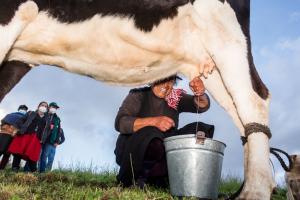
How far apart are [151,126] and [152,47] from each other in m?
0.77

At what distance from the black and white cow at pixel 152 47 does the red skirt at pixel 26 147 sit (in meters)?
5.98

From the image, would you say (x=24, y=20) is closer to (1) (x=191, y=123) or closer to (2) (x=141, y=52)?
(2) (x=141, y=52)

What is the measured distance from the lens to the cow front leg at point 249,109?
374 centimetres

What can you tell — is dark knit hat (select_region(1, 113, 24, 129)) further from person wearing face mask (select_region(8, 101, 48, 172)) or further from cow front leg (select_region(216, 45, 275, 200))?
cow front leg (select_region(216, 45, 275, 200))

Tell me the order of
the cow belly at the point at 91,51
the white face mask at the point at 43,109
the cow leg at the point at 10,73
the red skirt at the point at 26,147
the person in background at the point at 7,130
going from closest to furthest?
the cow belly at the point at 91,51 → the cow leg at the point at 10,73 → the person in background at the point at 7,130 → the red skirt at the point at 26,147 → the white face mask at the point at 43,109

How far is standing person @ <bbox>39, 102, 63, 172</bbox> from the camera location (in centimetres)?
1091

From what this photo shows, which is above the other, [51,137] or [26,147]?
[51,137]

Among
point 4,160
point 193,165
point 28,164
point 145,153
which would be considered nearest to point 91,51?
point 145,153

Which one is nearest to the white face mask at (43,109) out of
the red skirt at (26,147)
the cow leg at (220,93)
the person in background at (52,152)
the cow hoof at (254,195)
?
the red skirt at (26,147)

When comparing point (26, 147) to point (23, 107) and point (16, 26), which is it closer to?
point (23, 107)

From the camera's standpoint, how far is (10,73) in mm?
4227

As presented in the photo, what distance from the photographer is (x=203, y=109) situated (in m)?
5.05

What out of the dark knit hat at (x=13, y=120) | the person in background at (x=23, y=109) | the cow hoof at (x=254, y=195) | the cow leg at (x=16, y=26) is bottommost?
the cow hoof at (x=254, y=195)

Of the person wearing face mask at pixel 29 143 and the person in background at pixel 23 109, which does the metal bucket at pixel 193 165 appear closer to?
the person wearing face mask at pixel 29 143
